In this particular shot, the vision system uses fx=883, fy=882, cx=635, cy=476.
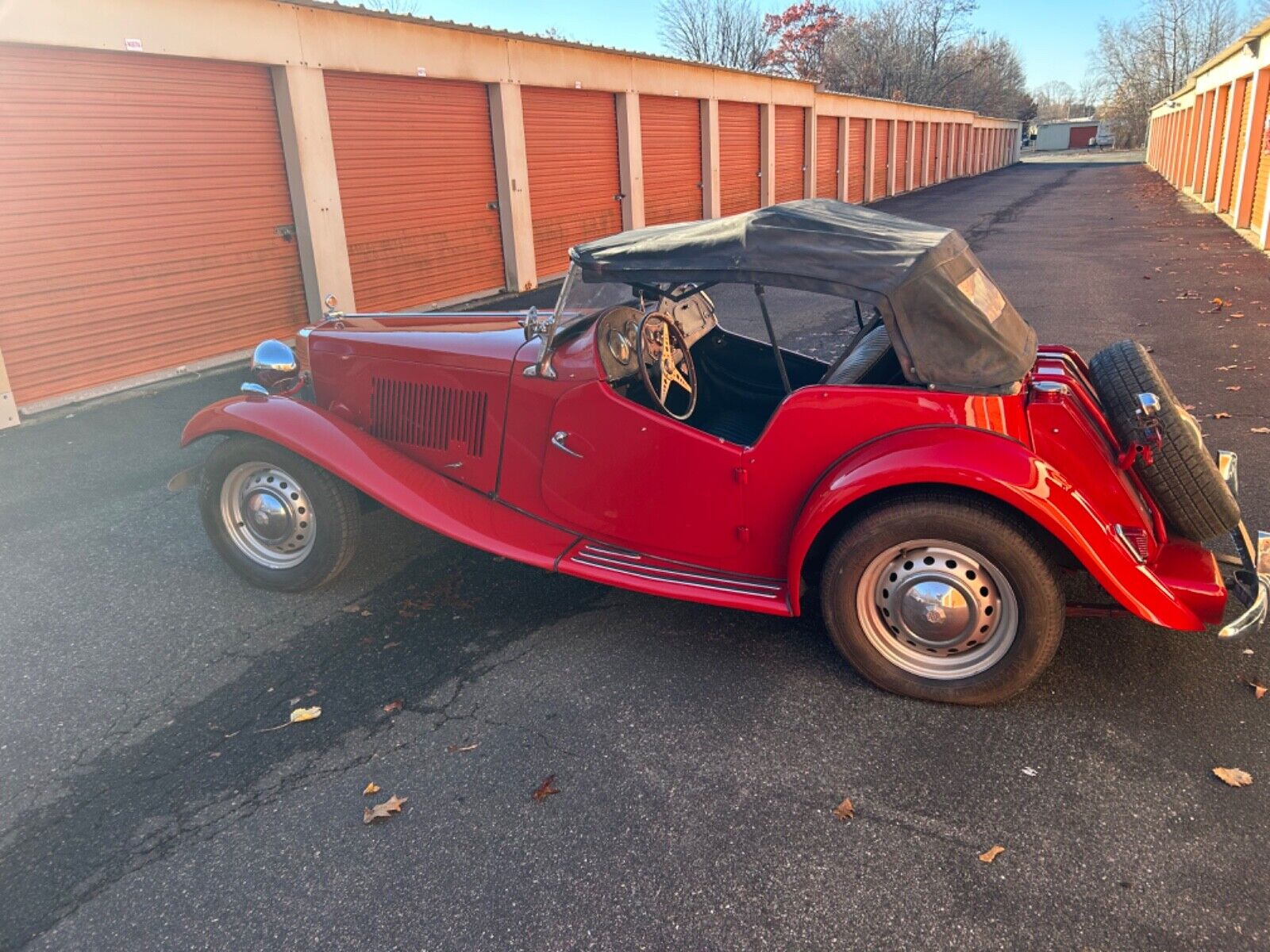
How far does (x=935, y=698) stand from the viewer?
3.24m

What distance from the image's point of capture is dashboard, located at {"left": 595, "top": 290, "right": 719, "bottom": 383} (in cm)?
367

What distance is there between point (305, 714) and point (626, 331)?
202 centimetres

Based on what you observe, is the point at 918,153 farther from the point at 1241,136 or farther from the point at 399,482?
the point at 399,482

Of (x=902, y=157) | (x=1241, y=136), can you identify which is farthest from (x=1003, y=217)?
(x=902, y=157)

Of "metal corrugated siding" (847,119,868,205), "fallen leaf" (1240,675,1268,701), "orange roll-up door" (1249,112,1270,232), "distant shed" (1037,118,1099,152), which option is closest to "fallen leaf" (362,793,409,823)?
"fallen leaf" (1240,675,1268,701)

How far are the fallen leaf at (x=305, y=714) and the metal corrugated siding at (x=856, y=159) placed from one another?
3049 cm

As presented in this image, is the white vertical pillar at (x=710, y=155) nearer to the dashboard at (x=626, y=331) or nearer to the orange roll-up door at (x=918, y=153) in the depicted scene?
the dashboard at (x=626, y=331)

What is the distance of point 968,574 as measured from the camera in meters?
3.12

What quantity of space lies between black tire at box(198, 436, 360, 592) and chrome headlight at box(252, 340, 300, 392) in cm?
42

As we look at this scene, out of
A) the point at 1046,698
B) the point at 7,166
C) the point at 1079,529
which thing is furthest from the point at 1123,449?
the point at 7,166

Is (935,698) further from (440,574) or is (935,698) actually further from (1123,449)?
(440,574)

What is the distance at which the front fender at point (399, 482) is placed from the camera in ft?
12.7

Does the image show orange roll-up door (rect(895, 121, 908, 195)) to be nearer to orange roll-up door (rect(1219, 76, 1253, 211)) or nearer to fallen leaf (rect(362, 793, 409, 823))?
orange roll-up door (rect(1219, 76, 1253, 211))

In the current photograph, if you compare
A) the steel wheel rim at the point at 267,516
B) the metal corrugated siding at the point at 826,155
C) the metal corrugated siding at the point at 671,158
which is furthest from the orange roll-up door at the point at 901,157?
the steel wheel rim at the point at 267,516
